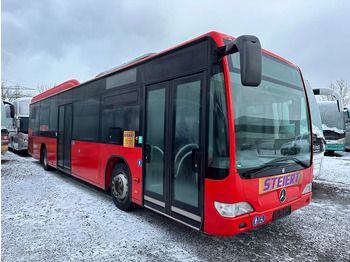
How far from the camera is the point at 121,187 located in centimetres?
476

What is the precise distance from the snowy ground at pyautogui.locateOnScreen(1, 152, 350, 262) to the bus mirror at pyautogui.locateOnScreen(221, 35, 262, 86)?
2.21 metres

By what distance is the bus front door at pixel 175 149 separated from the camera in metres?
3.22

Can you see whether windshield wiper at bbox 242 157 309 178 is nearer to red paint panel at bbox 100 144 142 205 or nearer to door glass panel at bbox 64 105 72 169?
red paint panel at bbox 100 144 142 205

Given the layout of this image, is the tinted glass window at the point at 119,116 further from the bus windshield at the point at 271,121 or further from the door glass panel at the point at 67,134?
the door glass panel at the point at 67,134

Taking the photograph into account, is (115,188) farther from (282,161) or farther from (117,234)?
(282,161)

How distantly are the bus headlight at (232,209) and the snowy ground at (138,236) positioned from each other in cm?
71

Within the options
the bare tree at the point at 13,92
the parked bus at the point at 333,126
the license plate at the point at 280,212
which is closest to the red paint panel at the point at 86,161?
the license plate at the point at 280,212

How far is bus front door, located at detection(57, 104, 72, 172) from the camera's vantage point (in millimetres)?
7102

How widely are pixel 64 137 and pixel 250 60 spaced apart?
6.37m

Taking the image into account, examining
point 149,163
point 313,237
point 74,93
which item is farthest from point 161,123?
point 74,93

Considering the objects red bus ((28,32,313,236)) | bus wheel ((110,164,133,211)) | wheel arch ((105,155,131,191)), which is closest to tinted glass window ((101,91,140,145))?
red bus ((28,32,313,236))

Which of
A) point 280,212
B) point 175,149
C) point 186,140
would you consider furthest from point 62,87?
point 280,212

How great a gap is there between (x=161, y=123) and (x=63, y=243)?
2196mm

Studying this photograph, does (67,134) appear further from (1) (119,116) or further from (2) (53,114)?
(1) (119,116)
